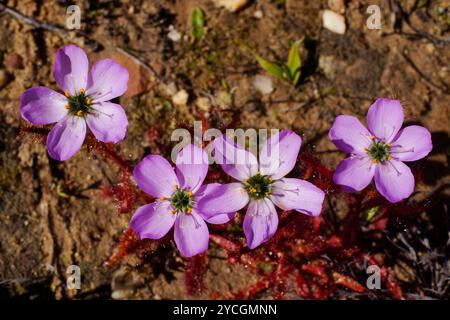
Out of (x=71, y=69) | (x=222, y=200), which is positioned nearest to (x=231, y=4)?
(x=71, y=69)

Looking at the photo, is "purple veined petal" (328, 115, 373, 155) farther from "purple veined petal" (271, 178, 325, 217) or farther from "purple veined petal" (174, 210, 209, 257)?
"purple veined petal" (174, 210, 209, 257)

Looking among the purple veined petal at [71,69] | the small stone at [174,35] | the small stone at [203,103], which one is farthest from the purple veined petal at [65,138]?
the small stone at [174,35]

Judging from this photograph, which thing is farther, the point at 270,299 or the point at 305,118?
the point at 305,118

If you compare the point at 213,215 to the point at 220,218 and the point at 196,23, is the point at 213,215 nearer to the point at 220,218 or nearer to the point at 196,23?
the point at 220,218

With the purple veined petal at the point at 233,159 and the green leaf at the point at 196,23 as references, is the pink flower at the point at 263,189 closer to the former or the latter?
the purple veined petal at the point at 233,159

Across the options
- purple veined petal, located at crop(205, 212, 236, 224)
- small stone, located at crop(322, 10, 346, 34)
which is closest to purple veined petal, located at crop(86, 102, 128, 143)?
purple veined petal, located at crop(205, 212, 236, 224)

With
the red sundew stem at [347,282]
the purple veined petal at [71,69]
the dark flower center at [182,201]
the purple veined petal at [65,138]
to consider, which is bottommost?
the red sundew stem at [347,282]

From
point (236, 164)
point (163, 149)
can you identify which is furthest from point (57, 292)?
point (236, 164)

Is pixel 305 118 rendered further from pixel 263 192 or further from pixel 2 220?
pixel 2 220
